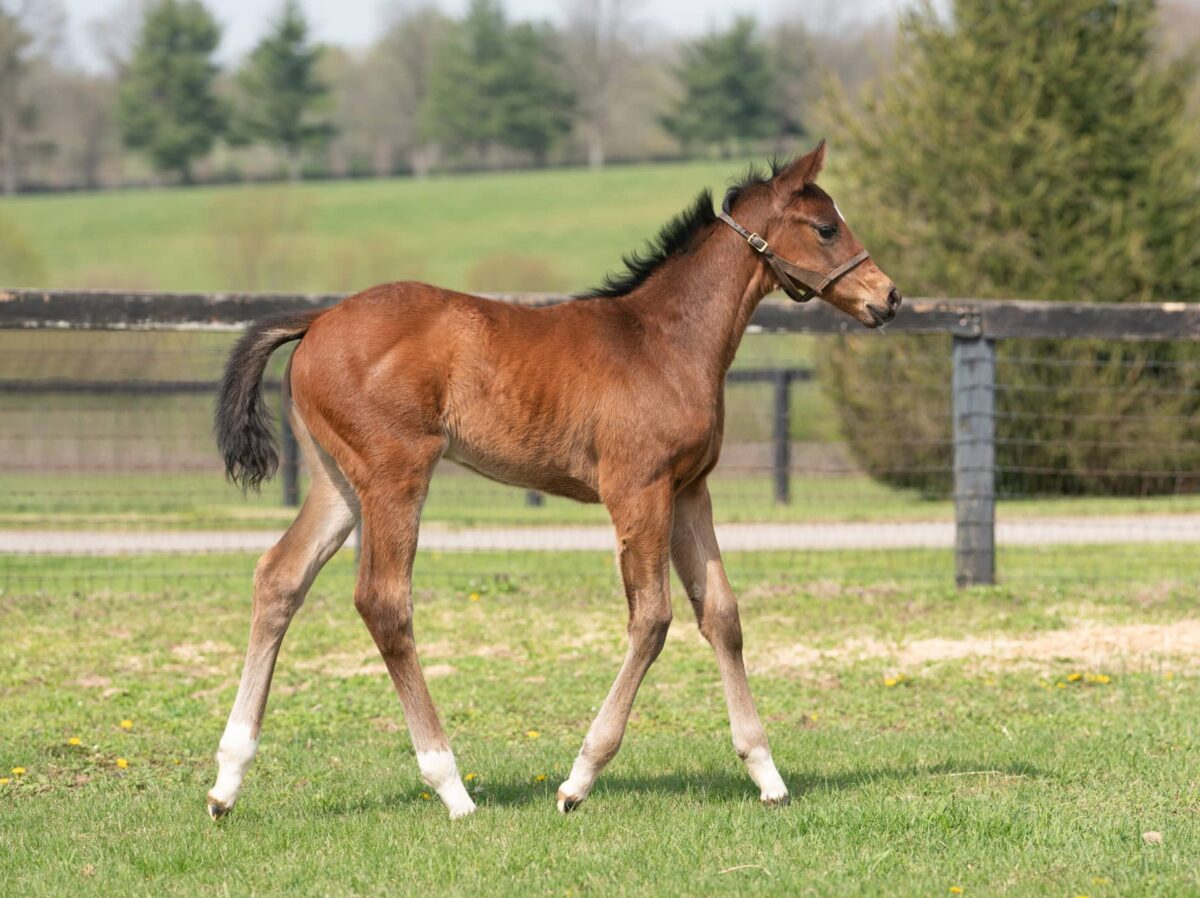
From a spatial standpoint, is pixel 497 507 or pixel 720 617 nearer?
pixel 720 617

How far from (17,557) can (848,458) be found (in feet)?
31.9

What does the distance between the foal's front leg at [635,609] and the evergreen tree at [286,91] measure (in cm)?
6557

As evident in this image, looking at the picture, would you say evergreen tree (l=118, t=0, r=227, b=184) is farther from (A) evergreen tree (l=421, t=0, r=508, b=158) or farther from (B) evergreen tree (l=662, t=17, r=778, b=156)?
(B) evergreen tree (l=662, t=17, r=778, b=156)

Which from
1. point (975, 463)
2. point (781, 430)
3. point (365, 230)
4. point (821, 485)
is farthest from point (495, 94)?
point (975, 463)

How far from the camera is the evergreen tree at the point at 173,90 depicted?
6625cm

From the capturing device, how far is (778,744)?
5.91m

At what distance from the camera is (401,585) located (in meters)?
4.64

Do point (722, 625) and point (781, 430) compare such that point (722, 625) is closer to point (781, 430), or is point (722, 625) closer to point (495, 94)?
point (781, 430)

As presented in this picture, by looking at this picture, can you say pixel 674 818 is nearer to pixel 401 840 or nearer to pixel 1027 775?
pixel 401 840

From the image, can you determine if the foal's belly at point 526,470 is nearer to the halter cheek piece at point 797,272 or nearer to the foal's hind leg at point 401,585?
the foal's hind leg at point 401,585

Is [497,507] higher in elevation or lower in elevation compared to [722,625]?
lower

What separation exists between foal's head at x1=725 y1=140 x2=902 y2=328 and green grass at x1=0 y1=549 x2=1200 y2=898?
176cm

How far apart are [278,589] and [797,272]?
7.03ft

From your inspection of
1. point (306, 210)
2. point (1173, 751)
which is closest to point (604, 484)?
point (1173, 751)
